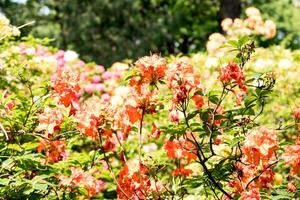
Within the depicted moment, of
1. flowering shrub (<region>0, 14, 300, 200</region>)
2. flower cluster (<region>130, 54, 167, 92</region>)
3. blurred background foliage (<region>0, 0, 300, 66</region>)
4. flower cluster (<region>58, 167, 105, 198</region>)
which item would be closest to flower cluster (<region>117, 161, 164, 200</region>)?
flowering shrub (<region>0, 14, 300, 200</region>)

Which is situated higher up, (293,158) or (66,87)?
(66,87)

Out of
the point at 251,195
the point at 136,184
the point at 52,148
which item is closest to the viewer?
the point at 251,195

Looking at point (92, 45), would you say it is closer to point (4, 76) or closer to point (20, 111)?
point (4, 76)

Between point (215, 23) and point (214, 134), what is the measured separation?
63.0ft

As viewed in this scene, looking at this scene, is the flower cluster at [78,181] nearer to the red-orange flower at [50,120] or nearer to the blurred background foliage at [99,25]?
the red-orange flower at [50,120]

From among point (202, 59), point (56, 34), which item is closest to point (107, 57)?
point (56, 34)

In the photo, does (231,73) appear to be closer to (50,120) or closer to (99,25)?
(50,120)

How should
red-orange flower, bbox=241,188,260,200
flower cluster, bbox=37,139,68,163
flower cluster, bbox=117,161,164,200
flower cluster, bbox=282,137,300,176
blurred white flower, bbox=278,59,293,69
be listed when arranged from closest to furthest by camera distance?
red-orange flower, bbox=241,188,260,200
flower cluster, bbox=282,137,300,176
flower cluster, bbox=117,161,164,200
flower cluster, bbox=37,139,68,163
blurred white flower, bbox=278,59,293,69

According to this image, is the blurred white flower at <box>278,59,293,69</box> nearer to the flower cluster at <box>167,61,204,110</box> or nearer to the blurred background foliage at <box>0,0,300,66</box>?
the flower cluster at <box>167,61,204,110</box>

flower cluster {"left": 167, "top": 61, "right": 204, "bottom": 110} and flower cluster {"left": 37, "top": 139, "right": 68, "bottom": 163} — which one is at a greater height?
flower cluster {"left": 167, "top": 61, "right": 204, "bottom": 110}

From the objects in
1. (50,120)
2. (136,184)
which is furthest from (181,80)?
(50,120)

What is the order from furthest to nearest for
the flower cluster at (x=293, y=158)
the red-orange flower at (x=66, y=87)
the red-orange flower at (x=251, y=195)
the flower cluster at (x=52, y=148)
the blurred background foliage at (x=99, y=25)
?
the blurred background foliage at (x=99, y=25)
the flower cluster at (x=52, y=148)
the red-orange flower at (x=66, y=87)
the flower cluster at (x=293, y=158)
the red-orange flower at (x=251, y=195)

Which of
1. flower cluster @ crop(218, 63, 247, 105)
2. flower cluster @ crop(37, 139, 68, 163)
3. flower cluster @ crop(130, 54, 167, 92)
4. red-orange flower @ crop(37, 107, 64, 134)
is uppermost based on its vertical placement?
flower cluster @ crop(130, 54, 167, 92)

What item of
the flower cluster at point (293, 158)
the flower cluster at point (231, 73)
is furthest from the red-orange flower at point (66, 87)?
the flower cluster at point (293, 158)
